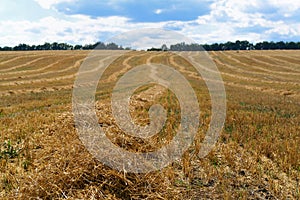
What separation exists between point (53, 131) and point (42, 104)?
29.8 ft

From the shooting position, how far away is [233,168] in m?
6.61

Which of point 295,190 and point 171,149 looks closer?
point 295,190

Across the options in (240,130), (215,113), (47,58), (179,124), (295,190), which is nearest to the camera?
(295,190)

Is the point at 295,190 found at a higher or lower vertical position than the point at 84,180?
lower

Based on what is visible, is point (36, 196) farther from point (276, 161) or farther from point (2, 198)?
point (276, 161)

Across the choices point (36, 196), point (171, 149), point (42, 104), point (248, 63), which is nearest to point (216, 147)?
point (171, 149)

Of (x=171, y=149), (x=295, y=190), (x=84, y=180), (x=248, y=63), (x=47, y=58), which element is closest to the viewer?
(x=84, y=180)

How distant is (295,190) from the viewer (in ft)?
18.1

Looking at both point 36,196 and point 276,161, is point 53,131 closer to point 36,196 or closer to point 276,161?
point 36,196

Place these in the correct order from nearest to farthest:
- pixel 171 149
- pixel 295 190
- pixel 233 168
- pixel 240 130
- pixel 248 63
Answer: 1. pixel 295 190
2. pixel 233 168
3. pixel 171 149
4. pixel 240 130
5. pixel 248 63

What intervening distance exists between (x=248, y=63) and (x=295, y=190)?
57.1m

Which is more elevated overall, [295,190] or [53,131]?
[53,131]

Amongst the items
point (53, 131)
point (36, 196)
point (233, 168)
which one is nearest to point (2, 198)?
point (36, 196)

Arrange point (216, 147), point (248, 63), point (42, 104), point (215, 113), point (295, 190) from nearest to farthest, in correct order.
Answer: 1. point (295, 190)
2. point (216, 147)
3. point (215, 113)
4. point (42, 104)
5. point (248, 63)
